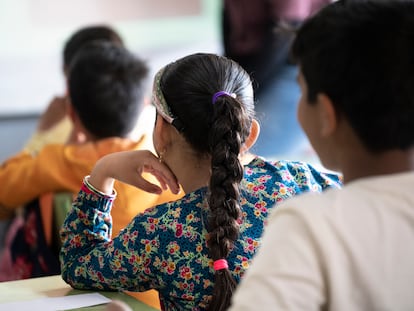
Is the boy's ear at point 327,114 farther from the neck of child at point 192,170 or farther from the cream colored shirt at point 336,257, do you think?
the neck of child at point 192,170

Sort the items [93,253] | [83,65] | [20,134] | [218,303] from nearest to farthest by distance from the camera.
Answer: [218,303], [93,253], [83,65], [20,134]

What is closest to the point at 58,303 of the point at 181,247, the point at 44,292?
the point at 44,292

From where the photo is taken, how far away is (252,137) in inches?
53.9

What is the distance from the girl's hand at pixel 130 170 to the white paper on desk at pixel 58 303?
0.21 metres

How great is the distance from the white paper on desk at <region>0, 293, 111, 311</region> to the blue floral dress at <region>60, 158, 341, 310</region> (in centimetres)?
4

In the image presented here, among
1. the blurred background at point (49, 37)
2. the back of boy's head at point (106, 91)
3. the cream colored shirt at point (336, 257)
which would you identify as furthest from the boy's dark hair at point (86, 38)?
the cream colored shirt at point (336, 257)

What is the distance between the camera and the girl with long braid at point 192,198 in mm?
1228

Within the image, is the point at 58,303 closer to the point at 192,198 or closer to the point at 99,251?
the point at 99,251

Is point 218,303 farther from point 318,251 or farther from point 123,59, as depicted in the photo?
point 123,59

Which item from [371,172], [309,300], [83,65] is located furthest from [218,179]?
[83,65]

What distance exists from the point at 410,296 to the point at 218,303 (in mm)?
450

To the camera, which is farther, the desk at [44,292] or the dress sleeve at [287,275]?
the desk at [44,292]

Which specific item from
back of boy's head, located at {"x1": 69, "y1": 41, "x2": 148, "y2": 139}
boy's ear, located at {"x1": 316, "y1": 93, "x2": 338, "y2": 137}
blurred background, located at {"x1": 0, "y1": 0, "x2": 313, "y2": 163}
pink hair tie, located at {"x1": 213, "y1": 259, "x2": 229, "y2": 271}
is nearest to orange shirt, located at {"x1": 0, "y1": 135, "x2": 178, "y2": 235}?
back of boy's head, located at {"x1": 69, "y1": 41, "x2": 148, "y2": 139}

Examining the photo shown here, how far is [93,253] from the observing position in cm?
135
